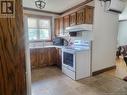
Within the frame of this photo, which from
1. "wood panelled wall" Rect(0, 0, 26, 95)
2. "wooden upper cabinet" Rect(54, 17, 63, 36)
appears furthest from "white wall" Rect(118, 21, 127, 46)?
"wood panelled wall" Rect(0, 0, 26, 95)

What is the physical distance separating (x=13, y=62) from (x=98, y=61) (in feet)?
10.7

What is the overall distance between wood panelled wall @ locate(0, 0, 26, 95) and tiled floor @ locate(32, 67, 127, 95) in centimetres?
163

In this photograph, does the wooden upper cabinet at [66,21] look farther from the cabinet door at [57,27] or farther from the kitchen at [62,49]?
the cabinet door at [57,27]

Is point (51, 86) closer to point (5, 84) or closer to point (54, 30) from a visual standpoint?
point (5, 84)

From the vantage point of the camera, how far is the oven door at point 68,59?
3.34 meters

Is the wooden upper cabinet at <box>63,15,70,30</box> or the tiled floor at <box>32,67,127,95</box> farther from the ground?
the wooden upper cabinet at <box>63,15,70,30</box>

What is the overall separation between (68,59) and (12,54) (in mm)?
2670

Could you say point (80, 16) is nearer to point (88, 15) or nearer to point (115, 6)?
point (88, 15)

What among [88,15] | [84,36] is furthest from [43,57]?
[88,15]

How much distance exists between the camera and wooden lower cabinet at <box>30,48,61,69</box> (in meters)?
4.31

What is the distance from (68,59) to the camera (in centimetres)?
362

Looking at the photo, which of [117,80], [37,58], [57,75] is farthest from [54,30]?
[117,80]

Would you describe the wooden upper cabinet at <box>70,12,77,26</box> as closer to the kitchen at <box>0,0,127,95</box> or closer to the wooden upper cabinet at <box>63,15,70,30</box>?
the kitchen at <box>0,0,127,95</box>

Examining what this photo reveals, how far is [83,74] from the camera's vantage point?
3459 mm
